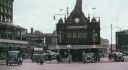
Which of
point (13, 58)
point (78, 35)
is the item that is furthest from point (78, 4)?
point (13, 58)

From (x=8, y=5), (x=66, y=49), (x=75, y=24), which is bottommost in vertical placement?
(x=66, y=49)

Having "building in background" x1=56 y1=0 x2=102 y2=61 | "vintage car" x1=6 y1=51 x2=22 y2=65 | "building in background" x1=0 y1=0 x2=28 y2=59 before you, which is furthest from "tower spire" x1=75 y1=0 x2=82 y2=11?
"vintage car" x1=6 y1=51 x2=22 y2=65

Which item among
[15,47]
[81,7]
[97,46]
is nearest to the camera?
[97,46]

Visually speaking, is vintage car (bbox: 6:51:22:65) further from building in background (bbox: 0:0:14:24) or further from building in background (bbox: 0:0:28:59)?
building in background (bbox: 0:0:14:24)

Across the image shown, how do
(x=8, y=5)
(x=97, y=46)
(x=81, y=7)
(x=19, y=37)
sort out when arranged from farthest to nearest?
(x=8, y=5) → (x=19, y=37) → (x=81, y=7) → (x=97, y=46)

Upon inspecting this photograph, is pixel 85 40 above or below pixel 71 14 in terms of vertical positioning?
below

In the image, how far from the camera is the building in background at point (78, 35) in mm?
81000

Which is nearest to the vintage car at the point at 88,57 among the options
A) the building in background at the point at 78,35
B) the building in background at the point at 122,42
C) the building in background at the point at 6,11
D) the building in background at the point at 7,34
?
the building in background at the point at 78,35

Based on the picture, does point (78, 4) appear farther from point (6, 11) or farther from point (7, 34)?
point (6, 11)

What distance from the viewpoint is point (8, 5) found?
117 metres

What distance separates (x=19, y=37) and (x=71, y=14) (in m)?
29.6

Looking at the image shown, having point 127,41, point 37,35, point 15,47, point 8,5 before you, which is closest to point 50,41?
point 37,35

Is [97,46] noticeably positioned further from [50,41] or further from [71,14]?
[50,41]

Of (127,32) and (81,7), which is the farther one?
(127,32)
